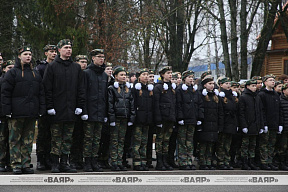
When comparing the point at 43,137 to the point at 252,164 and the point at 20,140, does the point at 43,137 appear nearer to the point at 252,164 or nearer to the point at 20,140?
the point at 20,140

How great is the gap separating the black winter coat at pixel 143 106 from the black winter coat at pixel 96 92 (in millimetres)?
822

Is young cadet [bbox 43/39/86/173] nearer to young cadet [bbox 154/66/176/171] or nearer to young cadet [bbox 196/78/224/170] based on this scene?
young cadet [bbox 154/66/176/171]

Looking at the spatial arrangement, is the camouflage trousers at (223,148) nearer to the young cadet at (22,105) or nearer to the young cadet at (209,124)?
the young cadet at (209,124)

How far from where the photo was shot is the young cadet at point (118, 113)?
1041 centimetres

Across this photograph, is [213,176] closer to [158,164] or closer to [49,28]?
[158,164]

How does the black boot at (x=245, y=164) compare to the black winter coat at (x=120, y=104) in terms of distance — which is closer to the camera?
the black winter coat at (x=120, y=104)

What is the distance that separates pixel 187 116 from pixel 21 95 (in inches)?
157

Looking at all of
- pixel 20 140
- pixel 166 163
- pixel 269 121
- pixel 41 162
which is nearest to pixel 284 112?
pixel 269 121

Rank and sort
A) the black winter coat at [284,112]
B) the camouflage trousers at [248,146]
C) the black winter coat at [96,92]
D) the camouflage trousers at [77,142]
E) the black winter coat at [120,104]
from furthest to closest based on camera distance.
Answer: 1. the black winter coat at [284,112]
2. the camouflage trousers at [248,146]
3. the camouflage trousers at [77,142]
4. the black winter coat at [120,104]
5. the black winter coat at [96,92]

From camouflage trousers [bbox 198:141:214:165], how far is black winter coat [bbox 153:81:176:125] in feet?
3.59

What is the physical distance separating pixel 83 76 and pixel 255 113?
4624 millimetres

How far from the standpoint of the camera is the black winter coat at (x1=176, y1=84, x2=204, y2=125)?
445 inches

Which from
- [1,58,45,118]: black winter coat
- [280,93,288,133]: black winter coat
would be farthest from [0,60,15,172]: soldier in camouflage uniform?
[280,93,288,133]: black winter coat

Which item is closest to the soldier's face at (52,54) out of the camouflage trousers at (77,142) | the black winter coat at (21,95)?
the black winter coat at (21,95)
